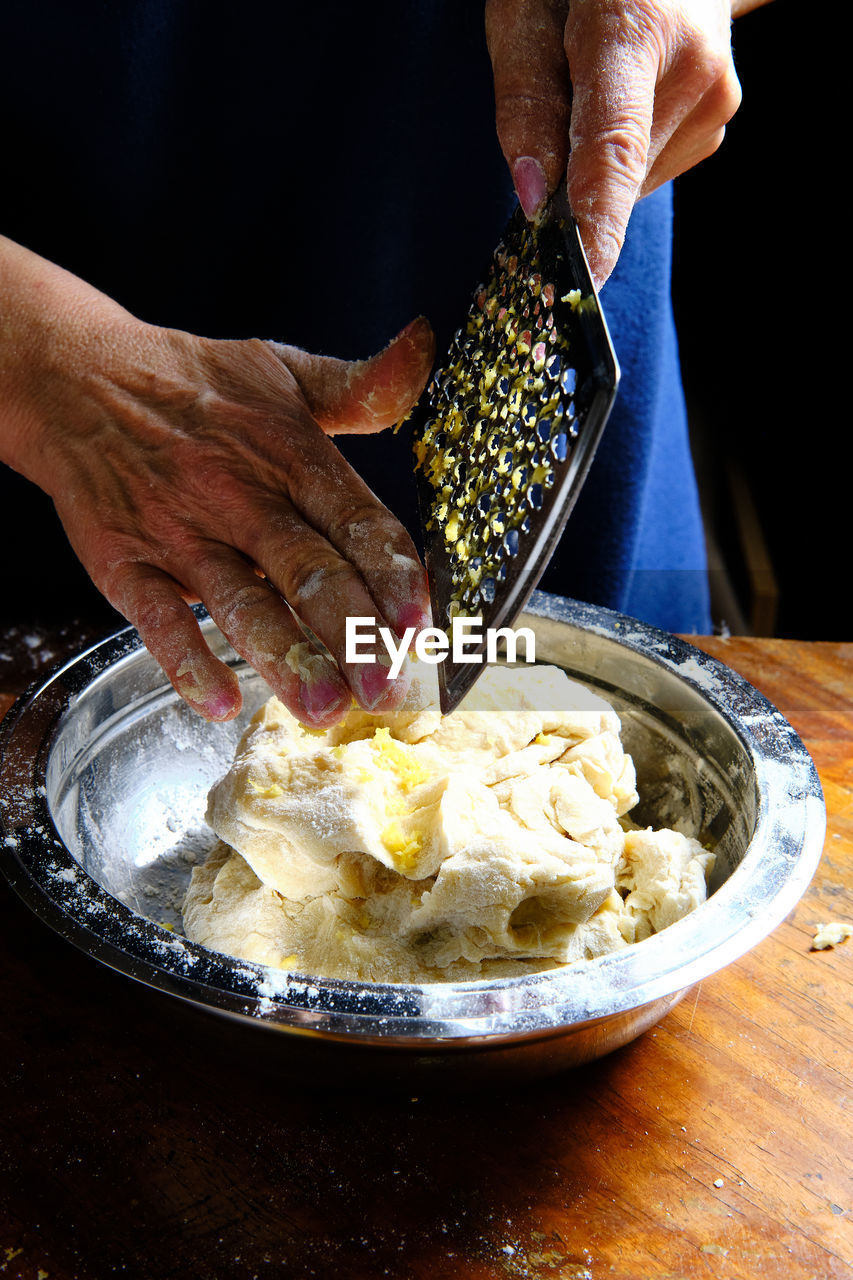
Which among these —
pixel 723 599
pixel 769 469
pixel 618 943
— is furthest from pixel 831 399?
pixel 618 943

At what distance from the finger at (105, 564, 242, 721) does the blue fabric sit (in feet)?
2.98

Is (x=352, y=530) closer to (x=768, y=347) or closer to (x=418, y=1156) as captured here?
(x=418, y=1156)

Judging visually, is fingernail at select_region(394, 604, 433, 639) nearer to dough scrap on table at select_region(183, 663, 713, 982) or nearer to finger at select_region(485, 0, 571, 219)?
dough scrap on table at select_region(183, 663, 713, 982)

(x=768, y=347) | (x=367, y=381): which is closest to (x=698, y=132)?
(x=367, y=381)

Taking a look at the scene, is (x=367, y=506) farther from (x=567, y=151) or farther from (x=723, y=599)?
(x=723, y=599)

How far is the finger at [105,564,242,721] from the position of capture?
1067 millimetres

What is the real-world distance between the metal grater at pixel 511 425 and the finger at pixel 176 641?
10.0 inches

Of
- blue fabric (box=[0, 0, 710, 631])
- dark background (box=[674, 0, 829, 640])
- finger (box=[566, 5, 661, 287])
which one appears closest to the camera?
finger (box=[566, 5, 661, 287])

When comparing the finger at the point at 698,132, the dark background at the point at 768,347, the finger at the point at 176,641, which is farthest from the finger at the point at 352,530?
the dark background at the point at 768,347

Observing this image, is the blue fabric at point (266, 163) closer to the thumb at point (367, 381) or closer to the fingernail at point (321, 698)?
the thumb at point (367, 381)

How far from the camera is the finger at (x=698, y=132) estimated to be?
1.23 m

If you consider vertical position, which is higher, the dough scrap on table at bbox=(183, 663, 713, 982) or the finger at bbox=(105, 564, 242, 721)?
the finger at bbox=(105, 564, 242, 721)

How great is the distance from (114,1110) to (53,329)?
921mm

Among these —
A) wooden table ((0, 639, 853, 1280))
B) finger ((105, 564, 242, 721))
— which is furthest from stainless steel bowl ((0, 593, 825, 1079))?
finger ((105, 564, 242, 721))
